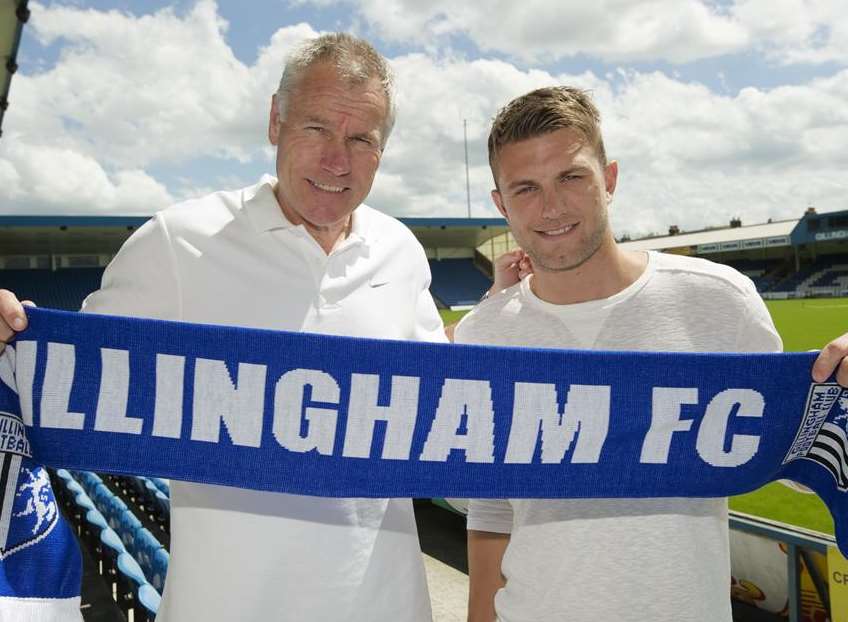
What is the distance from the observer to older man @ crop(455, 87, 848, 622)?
1488mm

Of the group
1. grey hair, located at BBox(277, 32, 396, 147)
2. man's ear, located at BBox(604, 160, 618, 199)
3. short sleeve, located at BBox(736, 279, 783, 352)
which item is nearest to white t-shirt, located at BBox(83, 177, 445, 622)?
grey hair, located at BBox(277, 32, 396, 147)

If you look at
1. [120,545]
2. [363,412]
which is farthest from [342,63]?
[120,545]

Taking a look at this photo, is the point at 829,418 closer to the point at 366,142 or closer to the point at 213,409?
the point at 366,142

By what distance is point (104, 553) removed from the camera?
4.25m

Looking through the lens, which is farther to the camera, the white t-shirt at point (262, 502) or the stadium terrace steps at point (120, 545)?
the stadium terrace steps at point (120, 545)

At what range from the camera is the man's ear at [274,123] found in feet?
5.74

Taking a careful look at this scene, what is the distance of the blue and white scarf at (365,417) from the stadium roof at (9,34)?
429cm

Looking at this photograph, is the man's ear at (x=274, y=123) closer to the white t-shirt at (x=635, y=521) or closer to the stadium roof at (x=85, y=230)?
the white t-shirt at (x=635, y=521)

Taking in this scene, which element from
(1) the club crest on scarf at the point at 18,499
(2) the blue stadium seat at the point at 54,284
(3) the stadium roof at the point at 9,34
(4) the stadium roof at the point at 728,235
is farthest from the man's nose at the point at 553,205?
(4) the stadium roof at the point at 728,235

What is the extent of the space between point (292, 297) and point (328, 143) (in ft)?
1.26

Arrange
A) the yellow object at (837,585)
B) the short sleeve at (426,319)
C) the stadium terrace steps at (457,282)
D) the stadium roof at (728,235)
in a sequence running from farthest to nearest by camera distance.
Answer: the stadium roof at (728,235), the stadium terrace steps at (457,282), the yellow object at (837,585), the short sleeve at (426,319)

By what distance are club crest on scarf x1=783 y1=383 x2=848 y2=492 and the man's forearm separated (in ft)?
2.53

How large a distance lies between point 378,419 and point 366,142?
2.23 ft

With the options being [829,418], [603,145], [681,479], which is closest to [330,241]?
[603,145]
